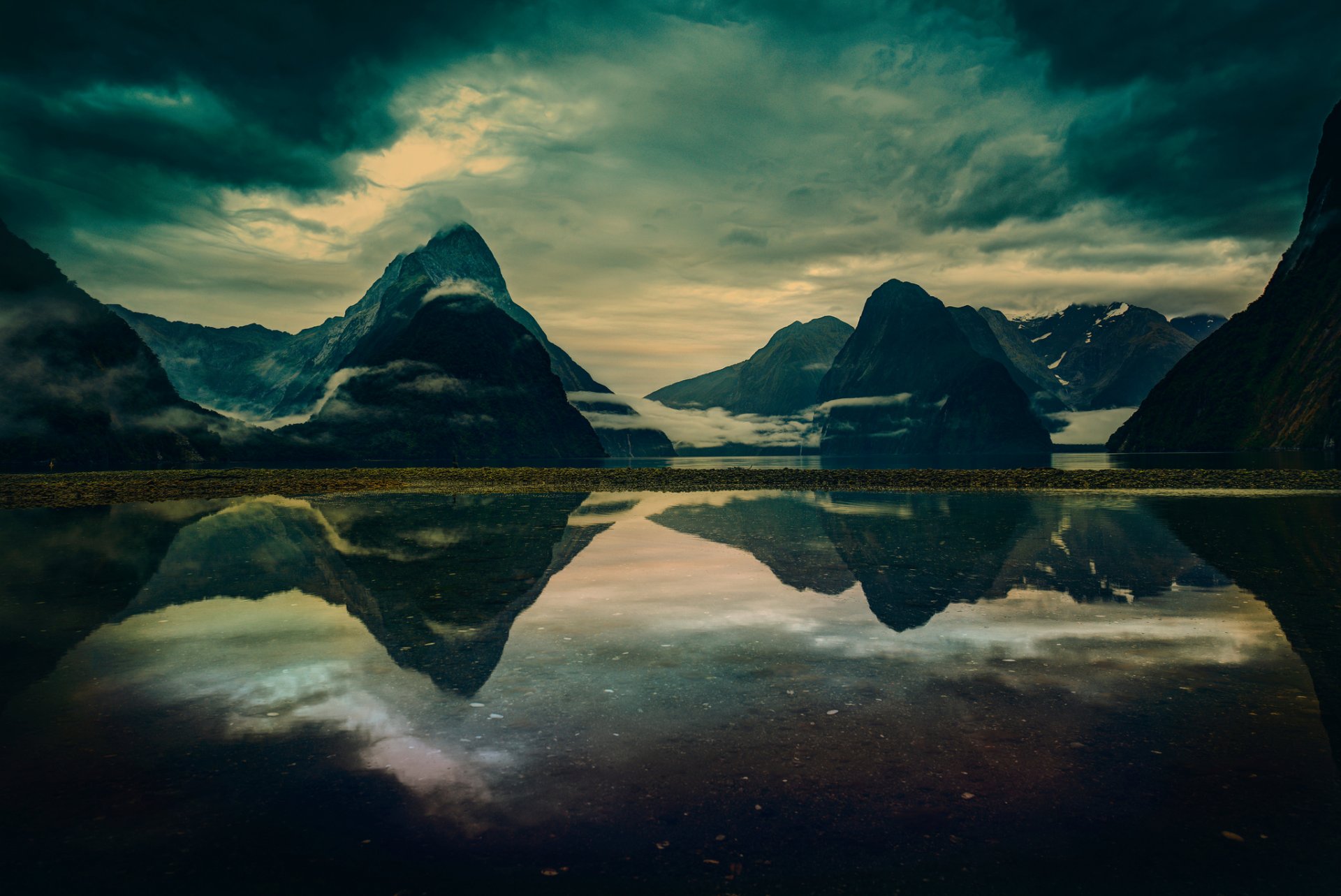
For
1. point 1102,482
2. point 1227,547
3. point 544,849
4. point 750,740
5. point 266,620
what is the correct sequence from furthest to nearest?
point 1102,482
point 1227,547
point 266,620
point 750,740
point 544,849

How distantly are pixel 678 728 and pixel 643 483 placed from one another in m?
65.7

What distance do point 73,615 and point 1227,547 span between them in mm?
32406

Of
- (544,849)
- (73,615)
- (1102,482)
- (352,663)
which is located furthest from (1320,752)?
(1102,482)

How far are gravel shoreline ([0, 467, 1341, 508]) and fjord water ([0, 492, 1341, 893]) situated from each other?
38.8 m

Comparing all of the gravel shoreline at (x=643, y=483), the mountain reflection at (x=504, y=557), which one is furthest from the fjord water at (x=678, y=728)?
the gravel shoreline at (x=643, y=483)

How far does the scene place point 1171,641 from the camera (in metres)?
13.5

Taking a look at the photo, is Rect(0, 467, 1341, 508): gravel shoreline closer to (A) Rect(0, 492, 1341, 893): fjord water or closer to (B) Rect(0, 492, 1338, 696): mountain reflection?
(B) Rect(0, 492, 1338, 696): mountain reflection

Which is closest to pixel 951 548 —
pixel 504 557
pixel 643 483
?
pixel 504 557

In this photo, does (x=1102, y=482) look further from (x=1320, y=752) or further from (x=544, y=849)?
(x=544, y=849)

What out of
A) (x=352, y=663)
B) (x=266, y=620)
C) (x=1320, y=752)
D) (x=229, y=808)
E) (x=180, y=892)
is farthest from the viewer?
(x=266, y=620)

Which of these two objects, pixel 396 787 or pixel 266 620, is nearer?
pixel 396 787

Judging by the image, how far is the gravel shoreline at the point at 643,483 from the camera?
56281 millimetres

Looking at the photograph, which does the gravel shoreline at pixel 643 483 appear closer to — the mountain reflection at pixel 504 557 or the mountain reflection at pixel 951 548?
the mountain reflection at pixel 504 557

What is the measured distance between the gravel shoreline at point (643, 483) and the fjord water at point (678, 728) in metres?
38.8
